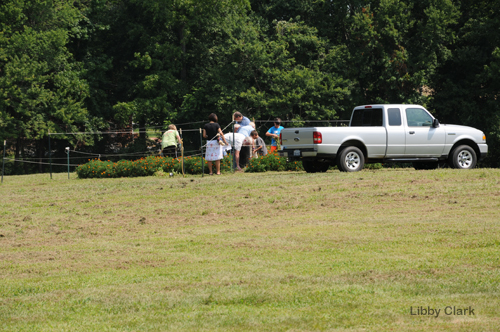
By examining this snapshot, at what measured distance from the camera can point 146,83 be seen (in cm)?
4291

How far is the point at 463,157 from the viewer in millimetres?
20406

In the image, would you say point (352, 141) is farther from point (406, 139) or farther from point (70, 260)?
point (70, 260)

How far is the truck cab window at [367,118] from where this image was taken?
19922mm

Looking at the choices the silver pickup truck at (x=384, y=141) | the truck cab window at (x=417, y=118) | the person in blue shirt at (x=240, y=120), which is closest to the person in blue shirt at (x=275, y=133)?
the person in blue shirt at (x=240, y=120)

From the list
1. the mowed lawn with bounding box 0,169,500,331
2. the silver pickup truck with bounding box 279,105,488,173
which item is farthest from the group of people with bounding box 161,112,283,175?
the mowed lawn with bounding box 0,169,500,331

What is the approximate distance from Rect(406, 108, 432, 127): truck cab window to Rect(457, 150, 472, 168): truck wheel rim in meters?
1.37

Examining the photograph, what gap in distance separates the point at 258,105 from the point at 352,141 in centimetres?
2284

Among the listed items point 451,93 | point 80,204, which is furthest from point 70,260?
point 451,93

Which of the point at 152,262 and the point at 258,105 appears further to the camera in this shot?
the point at 258,105

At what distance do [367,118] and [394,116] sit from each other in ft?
2.79

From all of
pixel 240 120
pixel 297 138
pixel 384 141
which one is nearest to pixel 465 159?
pixel 384 141

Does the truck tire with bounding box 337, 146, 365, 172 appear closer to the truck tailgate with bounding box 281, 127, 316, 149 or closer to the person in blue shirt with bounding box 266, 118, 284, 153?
the truck tailgate with bounding box 281, 127, 316, 149

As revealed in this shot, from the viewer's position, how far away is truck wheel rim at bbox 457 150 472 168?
20.4 m

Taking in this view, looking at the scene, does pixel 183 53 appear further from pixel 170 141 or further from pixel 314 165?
pixel 314 165
